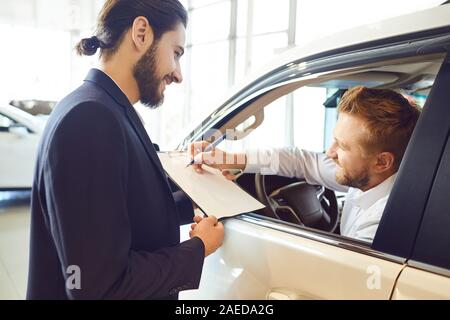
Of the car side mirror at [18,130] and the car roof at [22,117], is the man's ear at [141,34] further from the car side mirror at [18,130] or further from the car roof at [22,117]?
the car side mirror at [18,130]

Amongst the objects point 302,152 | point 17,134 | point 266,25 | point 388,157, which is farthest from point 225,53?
point 388,157

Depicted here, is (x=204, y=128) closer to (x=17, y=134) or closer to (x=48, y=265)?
(x=48, y=265)

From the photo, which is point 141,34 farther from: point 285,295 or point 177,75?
point 285,295

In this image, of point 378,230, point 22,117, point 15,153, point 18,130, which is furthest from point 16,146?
point 378,230

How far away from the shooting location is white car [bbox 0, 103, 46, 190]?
15.3 ft

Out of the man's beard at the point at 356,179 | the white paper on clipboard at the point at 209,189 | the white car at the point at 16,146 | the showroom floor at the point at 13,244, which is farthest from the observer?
the white car at the point at 16,146

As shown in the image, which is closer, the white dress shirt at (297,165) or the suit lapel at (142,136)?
the suit lapel at (142,136)

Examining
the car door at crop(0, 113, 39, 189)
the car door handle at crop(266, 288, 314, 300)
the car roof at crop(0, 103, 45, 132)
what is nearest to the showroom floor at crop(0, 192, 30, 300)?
the car door at crop(0, 113, 39, 189)

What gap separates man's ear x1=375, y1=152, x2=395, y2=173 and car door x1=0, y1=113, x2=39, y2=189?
441 centimetres

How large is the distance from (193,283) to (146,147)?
357 millimetres

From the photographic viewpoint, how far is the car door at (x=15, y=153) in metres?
4.65

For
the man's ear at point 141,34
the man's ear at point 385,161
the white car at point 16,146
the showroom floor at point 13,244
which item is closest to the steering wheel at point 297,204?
the man's ear at point 385,161

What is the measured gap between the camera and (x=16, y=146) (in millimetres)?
4691

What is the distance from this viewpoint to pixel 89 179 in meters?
0.82
